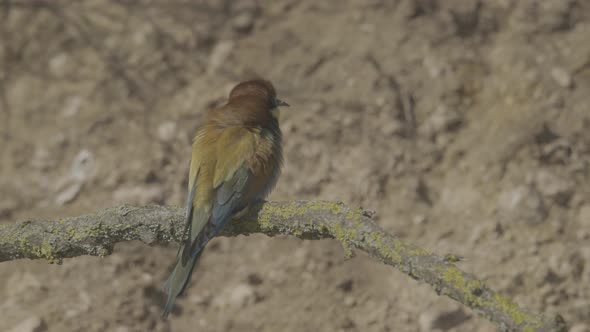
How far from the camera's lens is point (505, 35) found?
14.1ft

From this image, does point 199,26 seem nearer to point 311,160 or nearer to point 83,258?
point 311,160

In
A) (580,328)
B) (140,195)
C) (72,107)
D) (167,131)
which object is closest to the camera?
(580,328)

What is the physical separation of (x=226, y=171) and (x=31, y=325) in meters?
1.13

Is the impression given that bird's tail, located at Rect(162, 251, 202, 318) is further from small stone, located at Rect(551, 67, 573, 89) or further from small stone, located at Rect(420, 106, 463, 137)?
small stone, located at Rect(551, 67, 573, 89)

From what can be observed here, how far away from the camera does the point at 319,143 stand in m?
3.83

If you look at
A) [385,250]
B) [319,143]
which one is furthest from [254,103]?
[385,250]

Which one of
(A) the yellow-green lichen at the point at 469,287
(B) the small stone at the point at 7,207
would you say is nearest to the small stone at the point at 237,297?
(B) the small stone at the point at 7,207

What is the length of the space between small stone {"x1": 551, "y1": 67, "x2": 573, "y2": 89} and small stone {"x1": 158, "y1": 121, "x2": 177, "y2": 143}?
1.98m

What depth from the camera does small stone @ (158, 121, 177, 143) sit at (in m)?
3.91

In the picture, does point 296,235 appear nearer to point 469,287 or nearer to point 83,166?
point 469,287

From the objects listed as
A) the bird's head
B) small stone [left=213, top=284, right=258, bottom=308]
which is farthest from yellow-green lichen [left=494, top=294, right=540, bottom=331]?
small stone [left=213, top=284, right=258, bottom=308]

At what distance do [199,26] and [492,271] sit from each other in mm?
2229

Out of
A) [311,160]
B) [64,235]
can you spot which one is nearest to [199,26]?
[311,160]

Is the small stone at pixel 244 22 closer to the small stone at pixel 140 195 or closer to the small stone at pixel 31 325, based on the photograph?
the small stone at pixel 140 195
